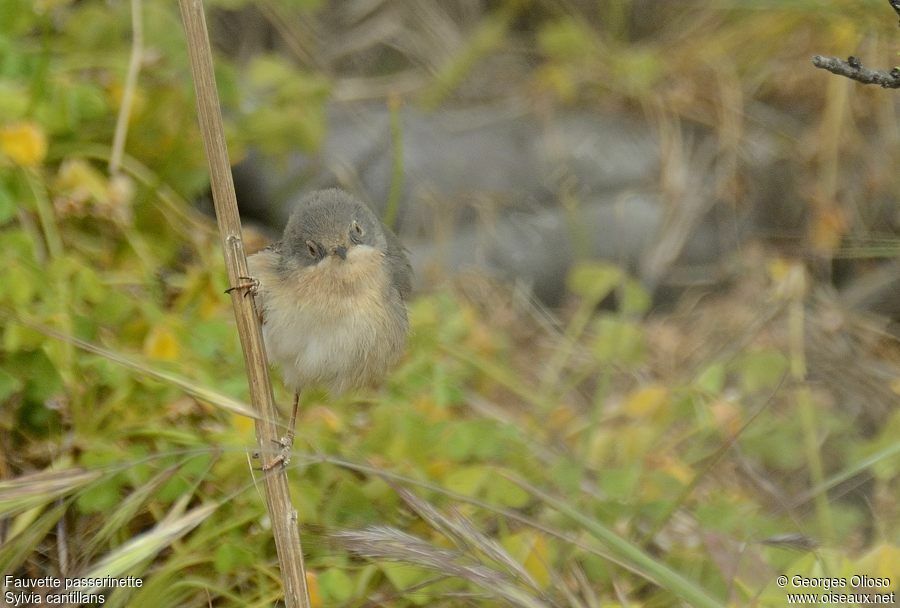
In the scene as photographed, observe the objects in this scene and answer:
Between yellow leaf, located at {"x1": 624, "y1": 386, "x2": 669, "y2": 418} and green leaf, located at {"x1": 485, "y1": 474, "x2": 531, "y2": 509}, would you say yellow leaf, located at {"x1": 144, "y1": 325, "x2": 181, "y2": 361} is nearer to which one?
green leaf, located at {"x1": 485, "y1": 474, "x2": 531, "y2": 509}

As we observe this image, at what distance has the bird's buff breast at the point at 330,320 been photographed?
10.2 ft

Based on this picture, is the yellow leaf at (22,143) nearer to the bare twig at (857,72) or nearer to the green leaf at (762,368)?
the bare twig at (857,72)

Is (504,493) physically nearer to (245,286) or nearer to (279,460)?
(279,460)

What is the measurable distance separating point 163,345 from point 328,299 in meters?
0.76

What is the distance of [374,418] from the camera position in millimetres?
Result: 3742

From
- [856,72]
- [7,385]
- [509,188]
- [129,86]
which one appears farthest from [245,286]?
[509,188]

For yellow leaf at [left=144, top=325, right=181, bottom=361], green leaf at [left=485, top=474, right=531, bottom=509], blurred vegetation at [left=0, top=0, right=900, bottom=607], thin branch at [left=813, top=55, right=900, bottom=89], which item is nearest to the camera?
thin branch at [left=813, top=55, right=900, bottom=89]

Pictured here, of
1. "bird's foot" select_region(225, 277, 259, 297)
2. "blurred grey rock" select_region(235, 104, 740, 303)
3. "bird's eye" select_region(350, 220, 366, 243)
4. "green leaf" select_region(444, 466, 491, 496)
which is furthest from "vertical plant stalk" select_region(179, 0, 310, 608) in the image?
"blurred grey rock" select_region(235, 104, 740, 303)

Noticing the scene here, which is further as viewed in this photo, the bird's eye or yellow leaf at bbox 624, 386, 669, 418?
yellow leaf at bbox 624, 386, 669, 418

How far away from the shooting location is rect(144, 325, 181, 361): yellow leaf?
354 centimetres

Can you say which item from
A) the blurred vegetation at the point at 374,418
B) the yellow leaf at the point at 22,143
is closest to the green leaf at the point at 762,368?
the blurred vegetation at the point at 374,418

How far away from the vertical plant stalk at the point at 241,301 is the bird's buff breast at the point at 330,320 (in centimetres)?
44

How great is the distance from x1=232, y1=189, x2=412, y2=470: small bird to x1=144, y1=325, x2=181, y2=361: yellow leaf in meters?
0.50

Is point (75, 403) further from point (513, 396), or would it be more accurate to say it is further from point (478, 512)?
point (513, 396)
